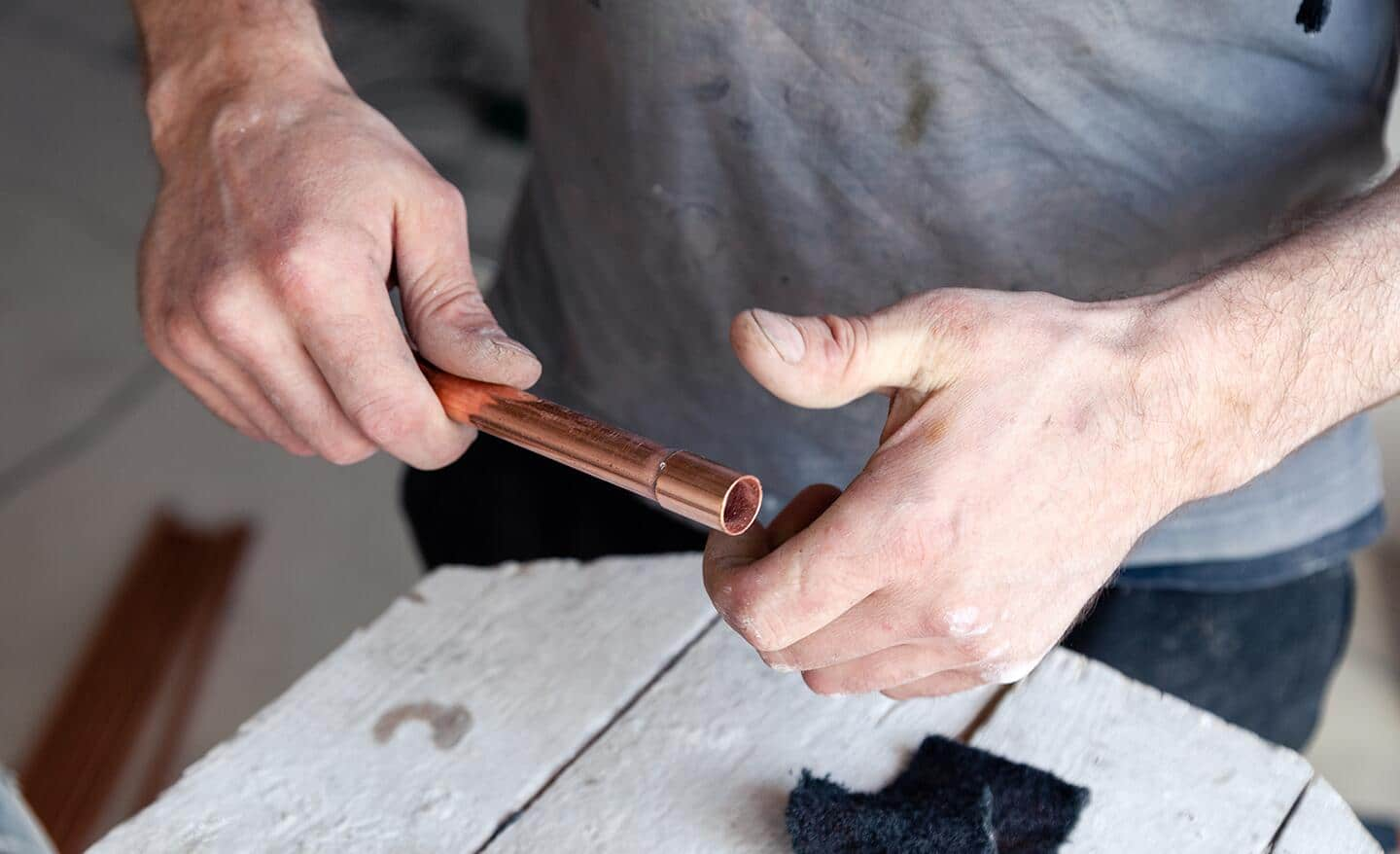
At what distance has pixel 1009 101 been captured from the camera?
0.87 meters

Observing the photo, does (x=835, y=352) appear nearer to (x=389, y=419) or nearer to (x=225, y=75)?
(x=389, y=419)

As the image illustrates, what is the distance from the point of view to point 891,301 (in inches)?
38.0

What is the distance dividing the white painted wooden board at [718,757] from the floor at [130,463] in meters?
1.19

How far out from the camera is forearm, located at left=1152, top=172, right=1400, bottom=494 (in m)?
0.69

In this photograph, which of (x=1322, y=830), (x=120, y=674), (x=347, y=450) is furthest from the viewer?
(x=120, y=674)

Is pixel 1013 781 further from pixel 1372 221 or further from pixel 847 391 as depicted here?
pixel 1372 221

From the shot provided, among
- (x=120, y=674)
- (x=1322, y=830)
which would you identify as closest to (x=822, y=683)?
(x=1322, y=830)

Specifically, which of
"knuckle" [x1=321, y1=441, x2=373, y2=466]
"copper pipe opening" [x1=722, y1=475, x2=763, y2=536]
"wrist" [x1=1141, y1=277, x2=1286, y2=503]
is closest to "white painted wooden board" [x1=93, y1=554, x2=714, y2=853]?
"knuckle" [x1=321, y1=441, x2=373, y2=466]

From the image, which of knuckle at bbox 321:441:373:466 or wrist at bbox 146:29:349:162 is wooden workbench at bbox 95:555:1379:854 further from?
wrist at bbox 146:29:349:162

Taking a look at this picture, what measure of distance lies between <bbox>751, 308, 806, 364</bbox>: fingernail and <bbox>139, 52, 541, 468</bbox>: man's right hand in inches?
7.3

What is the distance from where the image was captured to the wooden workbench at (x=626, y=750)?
0.73 m

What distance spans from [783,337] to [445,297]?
28 cm

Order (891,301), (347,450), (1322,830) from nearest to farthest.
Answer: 1. (1322,830)
2. (347,450)
3. (891,301)

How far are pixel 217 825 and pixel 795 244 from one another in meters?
0.57
